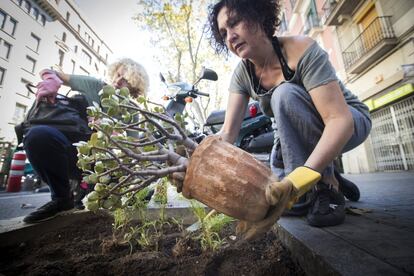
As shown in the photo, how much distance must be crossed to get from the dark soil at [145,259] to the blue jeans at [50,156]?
44 cm

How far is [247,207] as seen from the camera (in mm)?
651

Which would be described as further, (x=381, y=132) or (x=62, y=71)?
(x=381, y=132)

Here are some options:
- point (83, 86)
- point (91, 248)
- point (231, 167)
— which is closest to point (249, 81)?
point (231, 167)

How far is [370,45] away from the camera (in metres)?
8.01

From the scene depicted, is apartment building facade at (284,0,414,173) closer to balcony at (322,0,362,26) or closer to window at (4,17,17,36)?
balcony at (322,0,362,26)

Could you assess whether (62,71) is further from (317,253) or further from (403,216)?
(403,216)

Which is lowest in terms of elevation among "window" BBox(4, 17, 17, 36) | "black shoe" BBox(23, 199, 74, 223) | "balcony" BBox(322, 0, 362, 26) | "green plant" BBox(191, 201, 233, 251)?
"green plant" BBox(191, 201, 233, 251)

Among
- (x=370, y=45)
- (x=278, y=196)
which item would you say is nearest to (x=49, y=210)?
(x=278, y=196)

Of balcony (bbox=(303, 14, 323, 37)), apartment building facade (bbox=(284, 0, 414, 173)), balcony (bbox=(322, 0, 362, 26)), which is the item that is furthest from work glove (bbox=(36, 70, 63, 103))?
balcony (bbox=(303, 14, 323, 37))

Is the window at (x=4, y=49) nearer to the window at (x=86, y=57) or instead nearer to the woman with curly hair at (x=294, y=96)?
the window at (x=86, y=57)

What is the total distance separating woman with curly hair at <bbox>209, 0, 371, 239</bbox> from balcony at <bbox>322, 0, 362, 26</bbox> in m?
9.67

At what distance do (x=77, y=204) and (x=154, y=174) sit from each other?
1749mm

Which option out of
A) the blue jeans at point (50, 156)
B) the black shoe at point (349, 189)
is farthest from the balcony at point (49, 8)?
the black shoe at point (349, 189)

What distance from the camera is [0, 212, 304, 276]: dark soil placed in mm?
897
